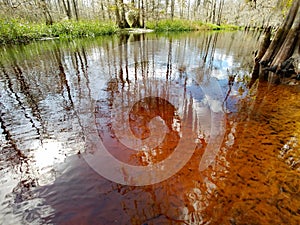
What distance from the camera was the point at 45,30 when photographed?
15016mm

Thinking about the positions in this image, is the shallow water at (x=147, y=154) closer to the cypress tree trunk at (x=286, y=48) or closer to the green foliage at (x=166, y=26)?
the cypress tree trunk at (x=286, y=48)

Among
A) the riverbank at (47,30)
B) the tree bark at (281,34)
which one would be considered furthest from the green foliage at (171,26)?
the tree bark at (281,34)

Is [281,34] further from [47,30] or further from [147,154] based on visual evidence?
[47,30]

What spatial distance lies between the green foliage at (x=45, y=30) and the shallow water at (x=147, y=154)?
382 inches

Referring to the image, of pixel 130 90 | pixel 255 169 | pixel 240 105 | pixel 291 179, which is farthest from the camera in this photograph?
pixel 130 90

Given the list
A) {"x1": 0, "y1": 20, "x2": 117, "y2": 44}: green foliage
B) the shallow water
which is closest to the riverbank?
{"x1": 0, "y1": 20, "x2": 117, "y2": 44}: green foliage

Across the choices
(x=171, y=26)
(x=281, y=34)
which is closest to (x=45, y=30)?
(x=281, y=34)

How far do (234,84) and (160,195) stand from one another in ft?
16.0

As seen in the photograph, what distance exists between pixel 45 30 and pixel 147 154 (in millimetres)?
17037

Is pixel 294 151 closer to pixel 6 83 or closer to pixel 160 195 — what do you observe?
pixel 160 195

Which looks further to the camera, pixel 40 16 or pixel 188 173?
pixel 40 16

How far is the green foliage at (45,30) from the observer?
11.9 metres

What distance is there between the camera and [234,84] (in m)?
5.71

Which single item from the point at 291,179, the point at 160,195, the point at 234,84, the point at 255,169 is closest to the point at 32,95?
the point at 160,195
